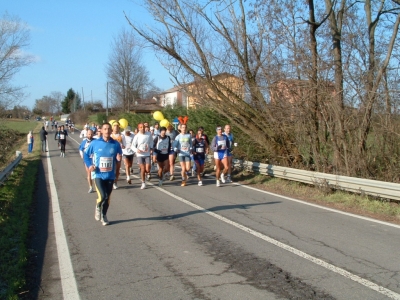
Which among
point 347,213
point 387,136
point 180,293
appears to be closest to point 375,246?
point 347,213

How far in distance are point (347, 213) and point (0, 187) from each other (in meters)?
9.54

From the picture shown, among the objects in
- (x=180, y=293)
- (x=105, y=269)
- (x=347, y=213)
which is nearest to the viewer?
(x=180, y=293)

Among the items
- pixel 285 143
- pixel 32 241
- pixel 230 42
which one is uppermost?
pixel 230 42

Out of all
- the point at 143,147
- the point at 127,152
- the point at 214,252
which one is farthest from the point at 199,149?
the point at 214,252

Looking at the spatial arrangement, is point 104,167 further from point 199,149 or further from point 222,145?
point 199,149

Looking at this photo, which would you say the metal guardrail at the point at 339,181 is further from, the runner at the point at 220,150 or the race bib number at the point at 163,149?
the race bib number at the point at 163,149

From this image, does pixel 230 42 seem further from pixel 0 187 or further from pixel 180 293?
pixel 180 293

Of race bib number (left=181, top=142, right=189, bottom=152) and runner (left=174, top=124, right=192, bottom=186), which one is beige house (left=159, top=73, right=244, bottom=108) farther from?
race bib number (left=181, top=142, right=189, bottom=152)

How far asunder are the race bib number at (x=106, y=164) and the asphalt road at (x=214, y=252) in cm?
107

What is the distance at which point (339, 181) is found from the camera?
434 inches

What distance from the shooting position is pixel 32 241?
23.9 feet

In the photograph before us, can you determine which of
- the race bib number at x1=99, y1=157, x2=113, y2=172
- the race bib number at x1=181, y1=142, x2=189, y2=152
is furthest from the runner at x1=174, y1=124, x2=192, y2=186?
the race bib number at x1=99, y1=157, x2=113, y2=172

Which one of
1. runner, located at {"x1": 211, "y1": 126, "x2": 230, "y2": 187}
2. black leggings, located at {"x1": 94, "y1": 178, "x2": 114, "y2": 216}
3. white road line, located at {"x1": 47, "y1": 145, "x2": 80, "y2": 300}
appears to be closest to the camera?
white road line, located at {"x1": 47, "y1": 145, "x2": 80, "y2": 300}

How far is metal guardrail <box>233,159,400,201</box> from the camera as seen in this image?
953cm
